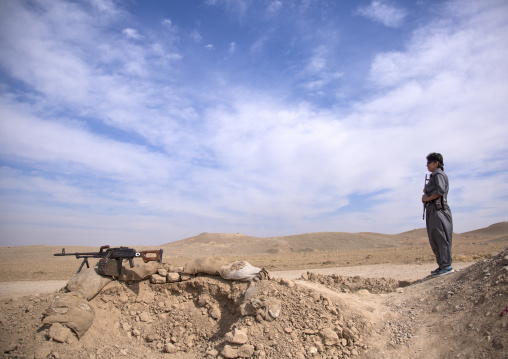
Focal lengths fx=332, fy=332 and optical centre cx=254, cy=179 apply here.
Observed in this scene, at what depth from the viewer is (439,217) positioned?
6824mm

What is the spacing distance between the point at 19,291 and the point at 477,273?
42.6 ft

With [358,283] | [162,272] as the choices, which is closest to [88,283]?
[162,272]

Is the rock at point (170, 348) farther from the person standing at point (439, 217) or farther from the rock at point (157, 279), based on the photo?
the person standing at point (439, 217)

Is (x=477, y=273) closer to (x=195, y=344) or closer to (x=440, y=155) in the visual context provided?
(x=440, y=155)

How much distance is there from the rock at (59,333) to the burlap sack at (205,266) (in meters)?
2.20

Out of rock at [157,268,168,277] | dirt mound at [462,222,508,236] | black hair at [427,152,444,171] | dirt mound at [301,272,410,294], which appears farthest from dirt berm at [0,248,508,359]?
dirt mound at [462,222,508,236]

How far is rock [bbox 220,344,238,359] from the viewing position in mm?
4543

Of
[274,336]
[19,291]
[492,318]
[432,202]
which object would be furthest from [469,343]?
[19,291]

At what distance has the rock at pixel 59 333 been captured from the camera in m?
4.81

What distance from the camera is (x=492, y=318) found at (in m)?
4.09

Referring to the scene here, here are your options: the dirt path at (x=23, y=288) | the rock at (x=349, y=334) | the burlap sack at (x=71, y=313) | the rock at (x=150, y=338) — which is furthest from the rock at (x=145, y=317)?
the dirt path at (x=23, y=288)

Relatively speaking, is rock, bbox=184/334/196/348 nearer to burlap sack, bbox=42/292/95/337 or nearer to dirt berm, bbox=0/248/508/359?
dirt berm, bbox=0/248/508/359

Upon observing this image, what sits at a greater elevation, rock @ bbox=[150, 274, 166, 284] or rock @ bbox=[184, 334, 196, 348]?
rock @ bbox=[150, 274, 166, 284]

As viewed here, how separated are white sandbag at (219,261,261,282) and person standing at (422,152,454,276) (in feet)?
12.3
